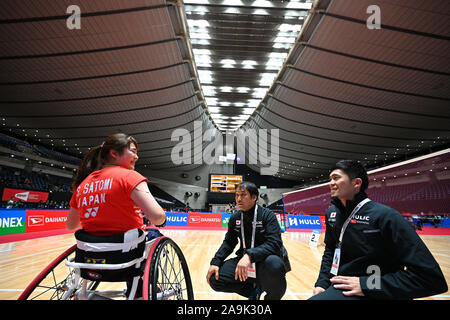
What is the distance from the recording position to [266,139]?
108 ft

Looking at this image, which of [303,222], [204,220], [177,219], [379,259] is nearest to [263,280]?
[379,259]

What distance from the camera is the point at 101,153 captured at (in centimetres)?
168

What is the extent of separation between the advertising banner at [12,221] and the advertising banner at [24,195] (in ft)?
41.1

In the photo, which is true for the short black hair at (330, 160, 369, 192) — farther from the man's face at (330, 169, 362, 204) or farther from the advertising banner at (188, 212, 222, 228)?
the advertising banner at (188, 212, 222, 228)

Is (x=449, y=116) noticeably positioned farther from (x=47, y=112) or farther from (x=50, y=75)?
(x=47, y=112)

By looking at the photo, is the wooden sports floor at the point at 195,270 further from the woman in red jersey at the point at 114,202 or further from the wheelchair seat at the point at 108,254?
the woman in red jersey at the point at 114,202

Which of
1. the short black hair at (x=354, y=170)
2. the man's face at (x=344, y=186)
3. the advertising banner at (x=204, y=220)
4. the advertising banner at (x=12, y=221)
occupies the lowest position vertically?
the advertising banner at (x=204, y=220)

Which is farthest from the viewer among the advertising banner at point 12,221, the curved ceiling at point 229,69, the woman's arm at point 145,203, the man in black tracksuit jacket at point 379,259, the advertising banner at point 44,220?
the curved ceiling at point 229,69

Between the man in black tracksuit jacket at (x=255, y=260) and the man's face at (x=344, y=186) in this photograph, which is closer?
the man's face at (x=344, y=186)

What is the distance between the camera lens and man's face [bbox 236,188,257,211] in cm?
232

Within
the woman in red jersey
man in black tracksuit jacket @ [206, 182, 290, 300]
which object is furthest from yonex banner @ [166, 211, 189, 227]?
the woman in red jersey

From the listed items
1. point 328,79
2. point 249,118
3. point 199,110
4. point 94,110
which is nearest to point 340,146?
point 249,118

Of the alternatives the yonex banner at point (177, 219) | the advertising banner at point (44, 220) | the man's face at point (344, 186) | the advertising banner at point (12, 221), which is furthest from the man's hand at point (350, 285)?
the yonex banner at point (177, 219)

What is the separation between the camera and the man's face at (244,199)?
2.32m
